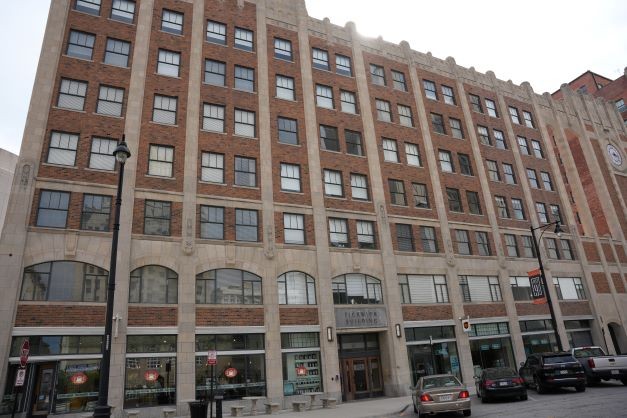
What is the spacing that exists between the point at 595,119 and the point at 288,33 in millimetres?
37968

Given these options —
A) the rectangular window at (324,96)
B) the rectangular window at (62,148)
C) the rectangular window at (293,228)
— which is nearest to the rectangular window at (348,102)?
the rectangular window at (324,96)

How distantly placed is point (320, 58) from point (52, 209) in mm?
21382

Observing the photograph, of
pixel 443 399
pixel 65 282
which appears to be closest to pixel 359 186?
pixel 443 399

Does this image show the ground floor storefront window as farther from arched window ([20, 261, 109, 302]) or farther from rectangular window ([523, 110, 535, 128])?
rectangular window ([523, 110, 535, 128])

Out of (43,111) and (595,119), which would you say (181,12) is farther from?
(595,119)

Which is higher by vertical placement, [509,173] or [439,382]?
[509,173]

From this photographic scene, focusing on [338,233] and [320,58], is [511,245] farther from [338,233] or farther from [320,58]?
[320,58]

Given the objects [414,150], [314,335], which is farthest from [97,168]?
[414,150]

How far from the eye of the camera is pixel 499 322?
1281 inches

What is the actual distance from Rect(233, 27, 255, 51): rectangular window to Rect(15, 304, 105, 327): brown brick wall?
762 inches

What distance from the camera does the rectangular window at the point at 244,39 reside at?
1212 inches

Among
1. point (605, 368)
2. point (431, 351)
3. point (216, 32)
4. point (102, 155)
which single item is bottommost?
point (605, 368)

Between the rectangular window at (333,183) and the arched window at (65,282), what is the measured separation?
14558mm

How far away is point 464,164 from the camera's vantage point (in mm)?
37375
